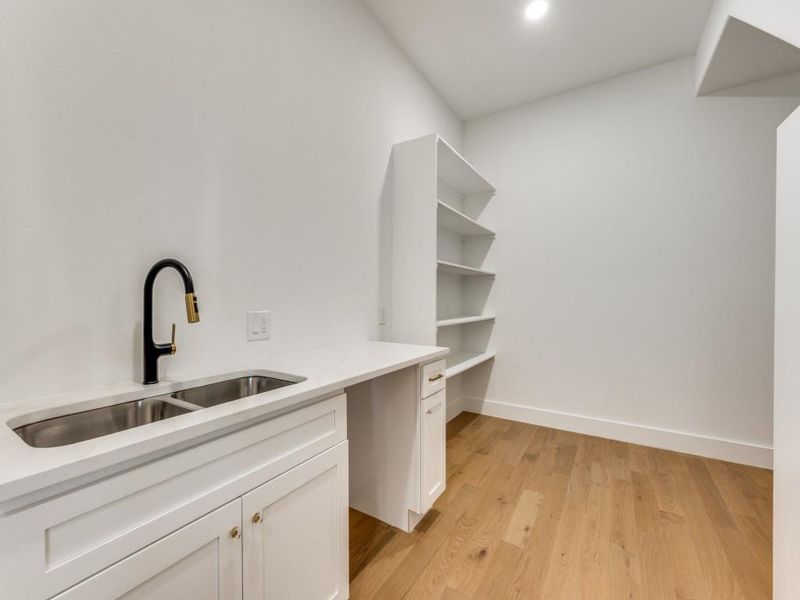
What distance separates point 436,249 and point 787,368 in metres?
1.63

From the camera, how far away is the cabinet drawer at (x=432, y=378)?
169cm

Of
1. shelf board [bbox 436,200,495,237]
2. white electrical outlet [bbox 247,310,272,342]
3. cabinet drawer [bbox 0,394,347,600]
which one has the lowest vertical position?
cabinet drawer [bbox 0,394,347,600]

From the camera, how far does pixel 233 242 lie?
1.43m

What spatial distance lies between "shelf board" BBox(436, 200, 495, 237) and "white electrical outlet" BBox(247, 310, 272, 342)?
53.1 inches

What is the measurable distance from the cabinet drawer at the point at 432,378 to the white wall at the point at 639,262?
1.62 meters

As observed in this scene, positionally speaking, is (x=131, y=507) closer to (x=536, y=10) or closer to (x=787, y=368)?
(x=787, y=368)

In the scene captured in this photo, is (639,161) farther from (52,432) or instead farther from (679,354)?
(52,432)

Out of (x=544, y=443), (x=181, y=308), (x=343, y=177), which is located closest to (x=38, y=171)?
(x=181, y=308)

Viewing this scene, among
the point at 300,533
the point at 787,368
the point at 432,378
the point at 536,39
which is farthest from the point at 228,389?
the point at 536,39

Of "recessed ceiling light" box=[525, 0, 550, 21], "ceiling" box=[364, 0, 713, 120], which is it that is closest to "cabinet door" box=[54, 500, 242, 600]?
"ceiling" box=[364, 0, 713, 120]

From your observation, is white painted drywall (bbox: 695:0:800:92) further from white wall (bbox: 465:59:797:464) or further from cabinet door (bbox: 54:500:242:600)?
cabinet door (bbox: 54:500:242:600)

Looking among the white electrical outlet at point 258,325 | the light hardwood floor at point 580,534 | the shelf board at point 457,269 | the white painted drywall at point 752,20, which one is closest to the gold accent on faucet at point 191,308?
the white electrical outlet at point 258,325

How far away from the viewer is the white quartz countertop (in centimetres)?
57

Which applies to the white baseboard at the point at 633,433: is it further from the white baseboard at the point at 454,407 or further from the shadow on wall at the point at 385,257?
the shadow on wall at the point at 385,257
